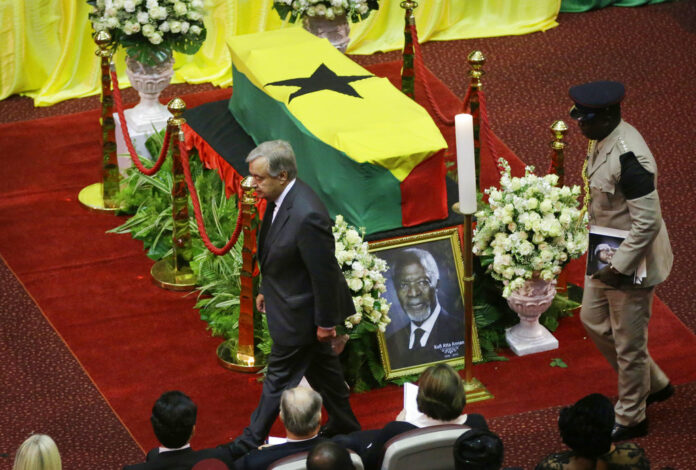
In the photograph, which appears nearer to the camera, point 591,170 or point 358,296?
point 591,170

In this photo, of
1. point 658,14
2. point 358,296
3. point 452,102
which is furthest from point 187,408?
point 658,14

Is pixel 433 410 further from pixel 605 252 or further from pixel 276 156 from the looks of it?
pixel 605 252

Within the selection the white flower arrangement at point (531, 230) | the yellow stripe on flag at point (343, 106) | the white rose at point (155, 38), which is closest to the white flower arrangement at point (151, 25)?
the white rose at point (155, 38)

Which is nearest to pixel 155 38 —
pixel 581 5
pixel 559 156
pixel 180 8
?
pixel 180 8

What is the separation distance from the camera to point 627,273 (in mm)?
5277

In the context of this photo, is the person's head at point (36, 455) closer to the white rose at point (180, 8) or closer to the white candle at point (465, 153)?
the white candle at point (465, 153)

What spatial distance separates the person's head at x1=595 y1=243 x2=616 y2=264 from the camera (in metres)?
5.36

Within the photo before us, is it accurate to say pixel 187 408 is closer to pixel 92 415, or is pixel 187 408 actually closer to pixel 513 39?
pixel 92 415

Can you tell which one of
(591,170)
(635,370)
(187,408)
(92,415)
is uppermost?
(591,170)

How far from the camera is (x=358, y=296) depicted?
5.89 meters

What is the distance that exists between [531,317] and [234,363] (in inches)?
59.9

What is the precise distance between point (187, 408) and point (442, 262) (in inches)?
94.2

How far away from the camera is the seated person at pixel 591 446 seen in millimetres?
3959

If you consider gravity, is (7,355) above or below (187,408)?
below
